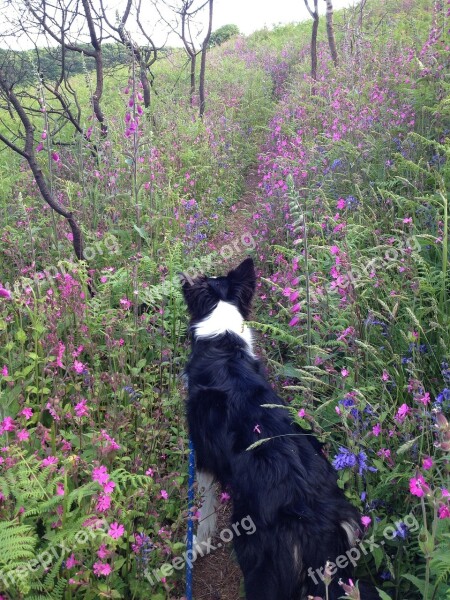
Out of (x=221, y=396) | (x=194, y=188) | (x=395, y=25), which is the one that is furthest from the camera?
(x=395, y=25)

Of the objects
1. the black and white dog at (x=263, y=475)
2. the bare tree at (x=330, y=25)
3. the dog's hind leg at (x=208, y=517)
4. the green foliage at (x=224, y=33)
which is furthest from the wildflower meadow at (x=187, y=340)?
the green foliage at (x=224, y=33)

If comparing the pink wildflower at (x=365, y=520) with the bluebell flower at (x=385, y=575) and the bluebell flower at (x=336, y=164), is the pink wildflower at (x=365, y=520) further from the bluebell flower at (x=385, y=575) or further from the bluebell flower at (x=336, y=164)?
A: the bluebell flower at (x=336, y=164)

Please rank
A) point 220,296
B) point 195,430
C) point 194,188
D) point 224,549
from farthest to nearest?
1. point 194,188
2. point 220,296
3. point 224,549
4. point 195,430

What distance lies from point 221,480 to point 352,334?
1.05 meters

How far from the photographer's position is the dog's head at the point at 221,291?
9.72 ft

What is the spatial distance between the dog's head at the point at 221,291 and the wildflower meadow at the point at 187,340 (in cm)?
29

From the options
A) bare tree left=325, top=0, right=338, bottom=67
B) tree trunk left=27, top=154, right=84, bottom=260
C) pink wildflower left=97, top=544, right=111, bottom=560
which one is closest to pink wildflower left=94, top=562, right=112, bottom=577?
pink wildflower left=97, top=544, right=111, bottom=560

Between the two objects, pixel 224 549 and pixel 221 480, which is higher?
pixel 221 480

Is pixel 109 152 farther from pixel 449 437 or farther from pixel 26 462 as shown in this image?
pixel 449 437

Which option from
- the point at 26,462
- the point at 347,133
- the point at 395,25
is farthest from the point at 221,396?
the point at 395,25

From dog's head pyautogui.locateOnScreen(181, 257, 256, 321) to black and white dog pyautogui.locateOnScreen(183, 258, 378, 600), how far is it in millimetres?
195

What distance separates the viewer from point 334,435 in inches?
104

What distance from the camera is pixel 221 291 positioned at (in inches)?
117

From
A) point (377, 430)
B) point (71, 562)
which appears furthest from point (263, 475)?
point (71, 562)
